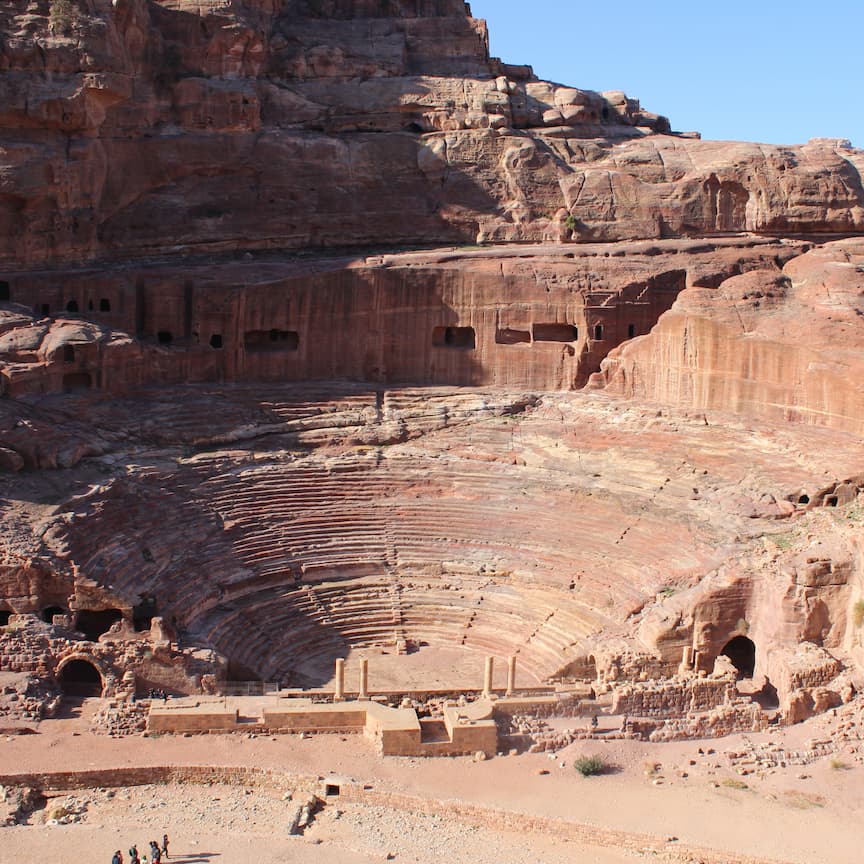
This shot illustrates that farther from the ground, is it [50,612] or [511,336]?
[511,336]

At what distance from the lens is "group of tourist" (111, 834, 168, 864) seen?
16.1 metres

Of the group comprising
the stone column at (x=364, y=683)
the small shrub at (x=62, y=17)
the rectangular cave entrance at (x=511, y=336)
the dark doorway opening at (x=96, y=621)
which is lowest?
the stone column at (x=364, y=683)

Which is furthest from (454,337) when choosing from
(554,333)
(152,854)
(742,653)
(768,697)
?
(152,854)

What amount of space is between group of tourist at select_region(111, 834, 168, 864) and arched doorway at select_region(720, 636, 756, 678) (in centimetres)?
1205

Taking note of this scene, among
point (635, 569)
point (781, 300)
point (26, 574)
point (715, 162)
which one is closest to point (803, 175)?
point (715, 162)

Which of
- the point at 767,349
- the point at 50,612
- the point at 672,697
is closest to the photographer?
the point at 672,697

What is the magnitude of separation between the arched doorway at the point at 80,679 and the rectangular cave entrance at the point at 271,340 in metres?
11.6

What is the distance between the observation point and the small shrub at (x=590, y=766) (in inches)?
773

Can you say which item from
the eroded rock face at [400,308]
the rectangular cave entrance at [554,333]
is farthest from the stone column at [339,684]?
the rectangular cave entrance at [554,333]

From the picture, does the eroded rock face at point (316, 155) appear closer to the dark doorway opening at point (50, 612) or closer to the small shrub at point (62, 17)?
the small shrub at point (62, 17)

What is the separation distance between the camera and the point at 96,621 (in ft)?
76.6

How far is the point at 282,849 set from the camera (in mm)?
Answer: 17172

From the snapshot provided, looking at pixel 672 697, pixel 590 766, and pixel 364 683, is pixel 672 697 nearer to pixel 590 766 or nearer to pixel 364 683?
pixel 590 766

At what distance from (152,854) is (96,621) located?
764cm
